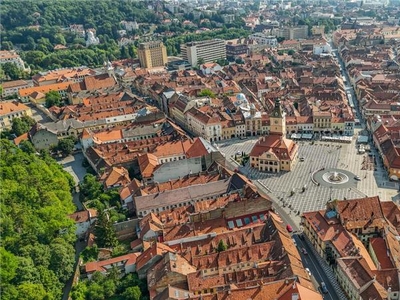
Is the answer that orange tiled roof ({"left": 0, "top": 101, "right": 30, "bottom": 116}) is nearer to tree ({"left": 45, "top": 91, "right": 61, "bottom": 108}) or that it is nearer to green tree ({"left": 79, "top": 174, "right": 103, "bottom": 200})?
tree ({"left": 45, "top": 91, "right": 61, "bottom": 108})

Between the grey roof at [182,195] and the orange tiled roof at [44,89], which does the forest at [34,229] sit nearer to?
the grey roof at [182,195]

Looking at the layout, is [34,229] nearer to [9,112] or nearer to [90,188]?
[90,188]

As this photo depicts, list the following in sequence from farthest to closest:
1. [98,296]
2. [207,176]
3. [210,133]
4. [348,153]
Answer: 1. [210,133]
2. [348,153]
3. [207,176]
4. [98,296]

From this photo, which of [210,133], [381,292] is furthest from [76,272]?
[210,133]

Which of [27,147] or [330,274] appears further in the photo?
[27,147]

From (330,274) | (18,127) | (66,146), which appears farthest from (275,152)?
(18,127)

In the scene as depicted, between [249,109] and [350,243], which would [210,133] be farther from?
[350,243]
